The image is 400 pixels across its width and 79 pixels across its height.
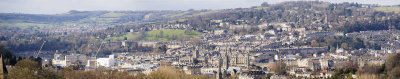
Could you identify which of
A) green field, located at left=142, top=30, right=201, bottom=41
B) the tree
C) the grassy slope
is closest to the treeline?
the tree

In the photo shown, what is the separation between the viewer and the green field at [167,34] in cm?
12062

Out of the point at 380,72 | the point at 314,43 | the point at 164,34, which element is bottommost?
the point at 164,34

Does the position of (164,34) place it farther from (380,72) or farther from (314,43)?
(380,72)

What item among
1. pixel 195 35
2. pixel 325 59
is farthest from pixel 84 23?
pixel 325 59

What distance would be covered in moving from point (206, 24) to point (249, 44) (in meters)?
32.6

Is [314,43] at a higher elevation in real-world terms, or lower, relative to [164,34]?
higher

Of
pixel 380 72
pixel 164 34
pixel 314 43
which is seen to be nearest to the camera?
pixel 380 72

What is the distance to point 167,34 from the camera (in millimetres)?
124938

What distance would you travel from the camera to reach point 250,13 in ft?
506

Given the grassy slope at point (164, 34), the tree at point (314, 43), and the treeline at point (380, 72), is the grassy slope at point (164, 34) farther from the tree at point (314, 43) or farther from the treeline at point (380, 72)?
the treeline at point (380, 72)

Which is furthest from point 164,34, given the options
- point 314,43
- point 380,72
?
point 380,72

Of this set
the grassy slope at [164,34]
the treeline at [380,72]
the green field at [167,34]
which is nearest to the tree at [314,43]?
the green field at [167,34]

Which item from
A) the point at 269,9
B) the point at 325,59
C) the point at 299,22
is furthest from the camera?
the point at 269,9

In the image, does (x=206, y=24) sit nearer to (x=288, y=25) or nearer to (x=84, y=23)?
(x=288, y=25)
